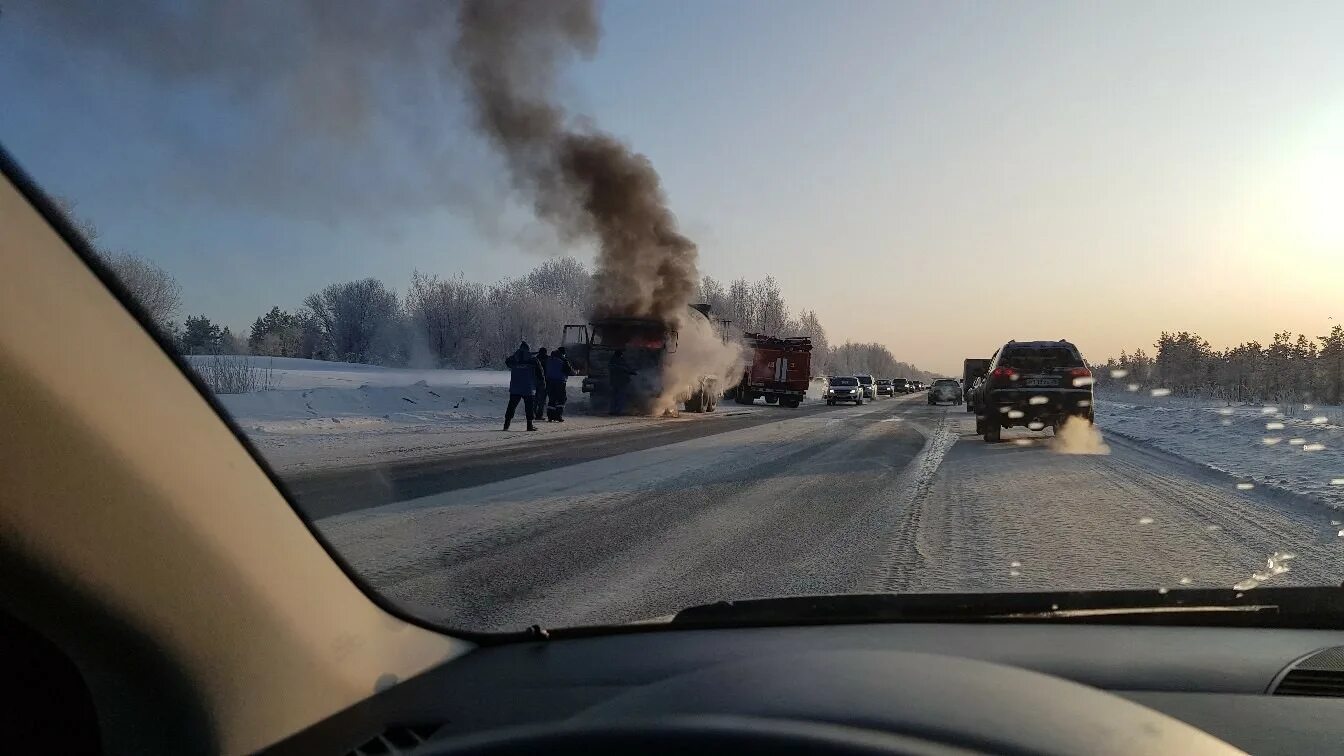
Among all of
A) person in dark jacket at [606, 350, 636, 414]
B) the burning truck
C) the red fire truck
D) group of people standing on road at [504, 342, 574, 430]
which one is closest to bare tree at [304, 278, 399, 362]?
group of people standing on road at [504, 342, 574, 430]

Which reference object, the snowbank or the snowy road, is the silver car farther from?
the snowy road

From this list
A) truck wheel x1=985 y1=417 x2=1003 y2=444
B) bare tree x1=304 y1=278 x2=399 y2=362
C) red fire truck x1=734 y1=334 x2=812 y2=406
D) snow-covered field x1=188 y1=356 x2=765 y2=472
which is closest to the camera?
bare tree x1=304 y1=278 x2=399 y2=362

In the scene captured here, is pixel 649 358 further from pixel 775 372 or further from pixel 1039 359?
pixel 775 372

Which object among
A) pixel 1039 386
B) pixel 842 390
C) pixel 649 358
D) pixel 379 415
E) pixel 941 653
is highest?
pixel 649 358

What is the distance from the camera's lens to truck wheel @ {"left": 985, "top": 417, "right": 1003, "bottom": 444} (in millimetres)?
15188

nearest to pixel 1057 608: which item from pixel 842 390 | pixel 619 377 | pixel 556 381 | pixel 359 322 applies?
pixel 359 322

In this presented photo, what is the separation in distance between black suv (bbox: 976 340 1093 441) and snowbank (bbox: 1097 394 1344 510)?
5.19 feet

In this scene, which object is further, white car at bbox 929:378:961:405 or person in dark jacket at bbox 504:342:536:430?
white car at bbox 929:378:961:405

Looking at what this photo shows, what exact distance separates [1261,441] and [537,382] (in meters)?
13.1

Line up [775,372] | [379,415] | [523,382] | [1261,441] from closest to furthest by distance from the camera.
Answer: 1. [1261,441]
2. [523,382]
3. [379,415]
4. [775,372]

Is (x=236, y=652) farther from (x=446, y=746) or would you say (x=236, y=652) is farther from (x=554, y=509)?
(x=554, y=509)

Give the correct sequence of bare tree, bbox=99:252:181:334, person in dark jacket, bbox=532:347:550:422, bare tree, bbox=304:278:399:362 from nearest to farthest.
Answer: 1. bare tree, bbox=99:252:181:334
2. bare tree, bbox=304:278:399:362
3. person in dark jacket, bbox=532:347:550:422

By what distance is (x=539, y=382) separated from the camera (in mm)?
18547

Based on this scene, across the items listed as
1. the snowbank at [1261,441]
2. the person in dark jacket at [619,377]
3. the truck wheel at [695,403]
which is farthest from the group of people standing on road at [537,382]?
the snowbank at [1261,441]
